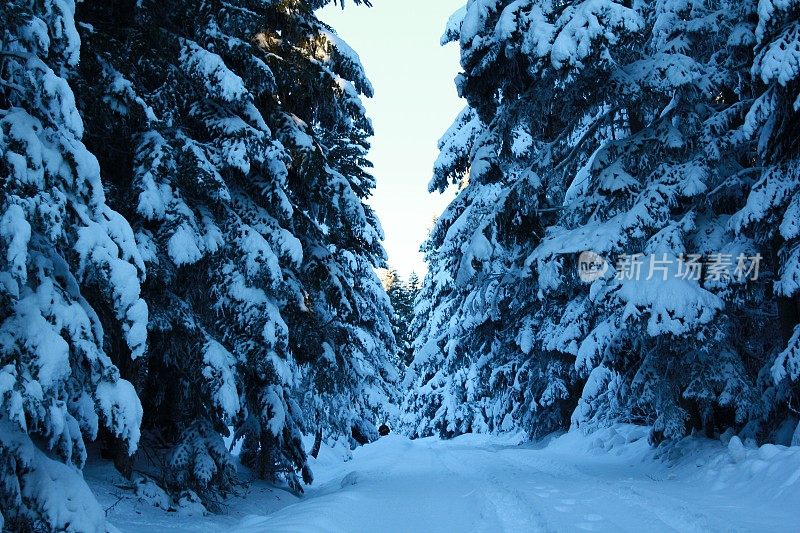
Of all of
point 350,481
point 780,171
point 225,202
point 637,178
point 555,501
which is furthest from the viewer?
point 350,481

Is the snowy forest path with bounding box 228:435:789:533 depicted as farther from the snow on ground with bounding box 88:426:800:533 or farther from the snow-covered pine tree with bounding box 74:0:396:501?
the snow-covered pine tree with bounding box 74:0:396:501

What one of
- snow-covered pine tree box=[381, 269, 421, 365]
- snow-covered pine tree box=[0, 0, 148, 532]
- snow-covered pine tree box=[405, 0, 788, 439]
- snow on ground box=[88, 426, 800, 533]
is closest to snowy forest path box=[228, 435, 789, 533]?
snow on ground box=[88, 426, 800, 533]

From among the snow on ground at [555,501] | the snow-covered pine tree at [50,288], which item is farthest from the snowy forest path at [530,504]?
the snow-covered pine tree at [50,288]

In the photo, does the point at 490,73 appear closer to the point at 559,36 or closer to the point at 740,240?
the point at 559,36

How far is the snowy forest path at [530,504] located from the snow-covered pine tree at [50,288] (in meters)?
1.82

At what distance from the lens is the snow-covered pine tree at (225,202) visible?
8.93 meters

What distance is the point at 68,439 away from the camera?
16.3 ft

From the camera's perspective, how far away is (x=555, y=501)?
820 cm

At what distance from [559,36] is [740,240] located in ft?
13.9

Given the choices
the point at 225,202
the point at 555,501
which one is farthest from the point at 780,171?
the point at 225,202

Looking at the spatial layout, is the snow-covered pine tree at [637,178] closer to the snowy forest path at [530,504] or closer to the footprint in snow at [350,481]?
the snowy forest path at [530,504]

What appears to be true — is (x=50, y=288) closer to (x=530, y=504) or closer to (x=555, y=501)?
(x=530, y=504)

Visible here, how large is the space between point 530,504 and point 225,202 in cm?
616

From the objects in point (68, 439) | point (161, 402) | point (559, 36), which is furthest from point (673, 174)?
point (68, 439)
